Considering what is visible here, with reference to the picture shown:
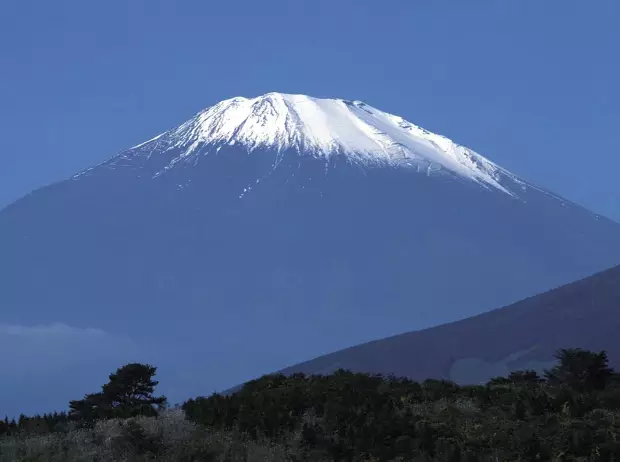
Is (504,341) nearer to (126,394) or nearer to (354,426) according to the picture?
(126,394)

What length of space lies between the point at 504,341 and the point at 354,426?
11604 centimetres

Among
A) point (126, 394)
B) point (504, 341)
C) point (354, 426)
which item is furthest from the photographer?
point (504, 341)

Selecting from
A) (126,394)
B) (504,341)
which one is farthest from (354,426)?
(504,341)

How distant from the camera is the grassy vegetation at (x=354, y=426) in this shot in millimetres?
19938

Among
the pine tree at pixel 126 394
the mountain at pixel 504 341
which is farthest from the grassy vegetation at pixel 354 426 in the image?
the mountain at pixel 504 341

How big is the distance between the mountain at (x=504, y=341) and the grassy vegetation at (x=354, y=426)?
97601mm

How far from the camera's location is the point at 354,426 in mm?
21375

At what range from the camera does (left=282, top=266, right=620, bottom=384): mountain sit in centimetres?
12600

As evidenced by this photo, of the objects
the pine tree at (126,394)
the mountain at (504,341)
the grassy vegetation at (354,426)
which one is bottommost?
the grassy vegetation at (354,426)

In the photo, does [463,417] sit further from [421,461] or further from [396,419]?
[421,461]

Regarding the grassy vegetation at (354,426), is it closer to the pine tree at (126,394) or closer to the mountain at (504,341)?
the pine tree at (126,394)

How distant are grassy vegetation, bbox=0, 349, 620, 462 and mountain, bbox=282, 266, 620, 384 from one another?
320 feet

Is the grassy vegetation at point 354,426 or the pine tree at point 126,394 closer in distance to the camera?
the grassy vegetation at point 354,426

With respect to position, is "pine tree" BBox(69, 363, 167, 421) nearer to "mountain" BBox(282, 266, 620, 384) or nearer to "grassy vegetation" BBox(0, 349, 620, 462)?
"grassy vegetation" BBox(0, 349, 620, 462)
